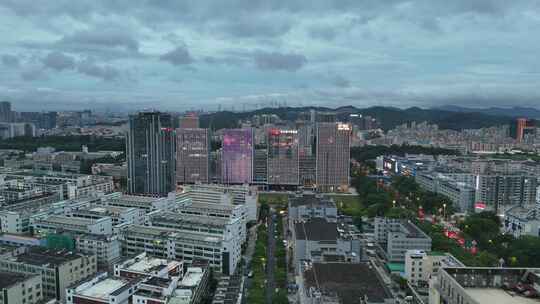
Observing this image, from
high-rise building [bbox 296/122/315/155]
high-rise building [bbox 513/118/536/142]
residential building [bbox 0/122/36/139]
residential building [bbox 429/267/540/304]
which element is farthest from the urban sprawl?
high-rise building [bbox 513/118/536/142]

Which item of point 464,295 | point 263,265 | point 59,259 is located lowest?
point 263,265

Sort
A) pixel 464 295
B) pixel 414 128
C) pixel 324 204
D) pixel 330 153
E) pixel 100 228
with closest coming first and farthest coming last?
1. pixel 464 295
2. pixel 100 228
3. pixel 324 204
4. pixel 330 153
5. pixel 414 128

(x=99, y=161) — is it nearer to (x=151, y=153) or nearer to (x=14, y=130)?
(x=151, y=153)

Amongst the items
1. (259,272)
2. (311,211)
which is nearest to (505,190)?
(311,211)

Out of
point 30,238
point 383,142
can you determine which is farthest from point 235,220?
point 383,142

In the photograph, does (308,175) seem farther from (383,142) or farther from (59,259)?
(383,142)

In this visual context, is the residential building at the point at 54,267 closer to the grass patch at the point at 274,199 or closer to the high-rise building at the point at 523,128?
the grass patch at the point at 274,199

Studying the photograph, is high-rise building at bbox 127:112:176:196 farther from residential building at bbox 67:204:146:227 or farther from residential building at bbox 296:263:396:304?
residential building at bbox 296:263:396:304

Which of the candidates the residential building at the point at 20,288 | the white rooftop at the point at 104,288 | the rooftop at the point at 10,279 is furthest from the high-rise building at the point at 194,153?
the rooftop at the point at 10,279
